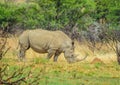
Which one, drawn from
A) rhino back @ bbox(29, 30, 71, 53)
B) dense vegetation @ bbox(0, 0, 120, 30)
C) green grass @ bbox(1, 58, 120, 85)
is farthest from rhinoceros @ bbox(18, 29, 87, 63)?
dense vegetation @ bbox(0, 0, 120, 30)

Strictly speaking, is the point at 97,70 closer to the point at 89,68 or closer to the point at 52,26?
the point at 89,68

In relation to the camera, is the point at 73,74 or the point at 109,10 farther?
the point at 109,10

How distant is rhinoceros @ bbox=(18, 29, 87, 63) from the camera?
19406 millimetres

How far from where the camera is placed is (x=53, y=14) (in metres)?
26.8

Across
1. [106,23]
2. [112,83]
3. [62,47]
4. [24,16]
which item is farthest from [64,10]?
[112,83]

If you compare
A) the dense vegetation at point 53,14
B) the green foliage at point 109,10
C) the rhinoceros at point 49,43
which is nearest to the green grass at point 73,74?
the rhinoceros at point 49,43

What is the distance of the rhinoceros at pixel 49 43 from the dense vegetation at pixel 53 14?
648cm

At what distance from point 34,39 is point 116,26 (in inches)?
432

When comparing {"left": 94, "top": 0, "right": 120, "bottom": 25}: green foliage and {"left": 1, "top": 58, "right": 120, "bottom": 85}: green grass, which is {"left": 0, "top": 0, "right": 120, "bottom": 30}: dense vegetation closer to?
{"left": 94, "top": 0, "right": 120, "bottom": 25}: green foliage

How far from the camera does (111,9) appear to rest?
102ft

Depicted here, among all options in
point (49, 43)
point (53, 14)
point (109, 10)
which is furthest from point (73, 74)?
point (109, 10)

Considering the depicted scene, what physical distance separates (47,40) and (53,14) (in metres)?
6.81

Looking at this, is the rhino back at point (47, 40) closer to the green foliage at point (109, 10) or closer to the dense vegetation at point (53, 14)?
the dense vegetation at point (53, 14)

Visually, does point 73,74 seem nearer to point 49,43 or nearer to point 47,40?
point 49,43
